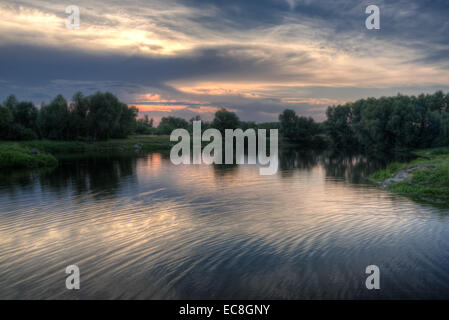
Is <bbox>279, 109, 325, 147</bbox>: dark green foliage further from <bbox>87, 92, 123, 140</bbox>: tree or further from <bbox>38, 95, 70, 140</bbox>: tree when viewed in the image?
<bbox>38, 95, 70, 140</bbox>: tree

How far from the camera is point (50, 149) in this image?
2827 inches

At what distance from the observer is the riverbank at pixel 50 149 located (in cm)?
4041

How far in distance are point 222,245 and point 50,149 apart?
71.2 meters

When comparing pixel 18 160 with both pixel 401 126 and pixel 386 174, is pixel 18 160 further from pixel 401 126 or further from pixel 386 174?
pixel 401 126

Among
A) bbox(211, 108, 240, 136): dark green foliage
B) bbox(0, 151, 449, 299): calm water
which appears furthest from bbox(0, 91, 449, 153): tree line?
bbox(0, 151, 449, 299): calm water

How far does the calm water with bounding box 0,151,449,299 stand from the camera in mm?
8250

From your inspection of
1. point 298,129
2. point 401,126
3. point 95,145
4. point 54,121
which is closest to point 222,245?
point 401,126

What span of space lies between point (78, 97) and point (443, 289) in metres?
94.5

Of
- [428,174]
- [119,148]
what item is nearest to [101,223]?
[428,174]

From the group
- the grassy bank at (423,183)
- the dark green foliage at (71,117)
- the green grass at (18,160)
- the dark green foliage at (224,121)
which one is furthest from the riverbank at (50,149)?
the dark green foliage at (224,121)

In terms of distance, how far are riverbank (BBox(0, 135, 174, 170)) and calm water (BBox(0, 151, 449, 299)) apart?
22003 millimetres

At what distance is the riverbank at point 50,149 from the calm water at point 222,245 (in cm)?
2200

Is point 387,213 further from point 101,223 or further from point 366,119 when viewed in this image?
point 366,119

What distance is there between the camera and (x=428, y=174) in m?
23.2
